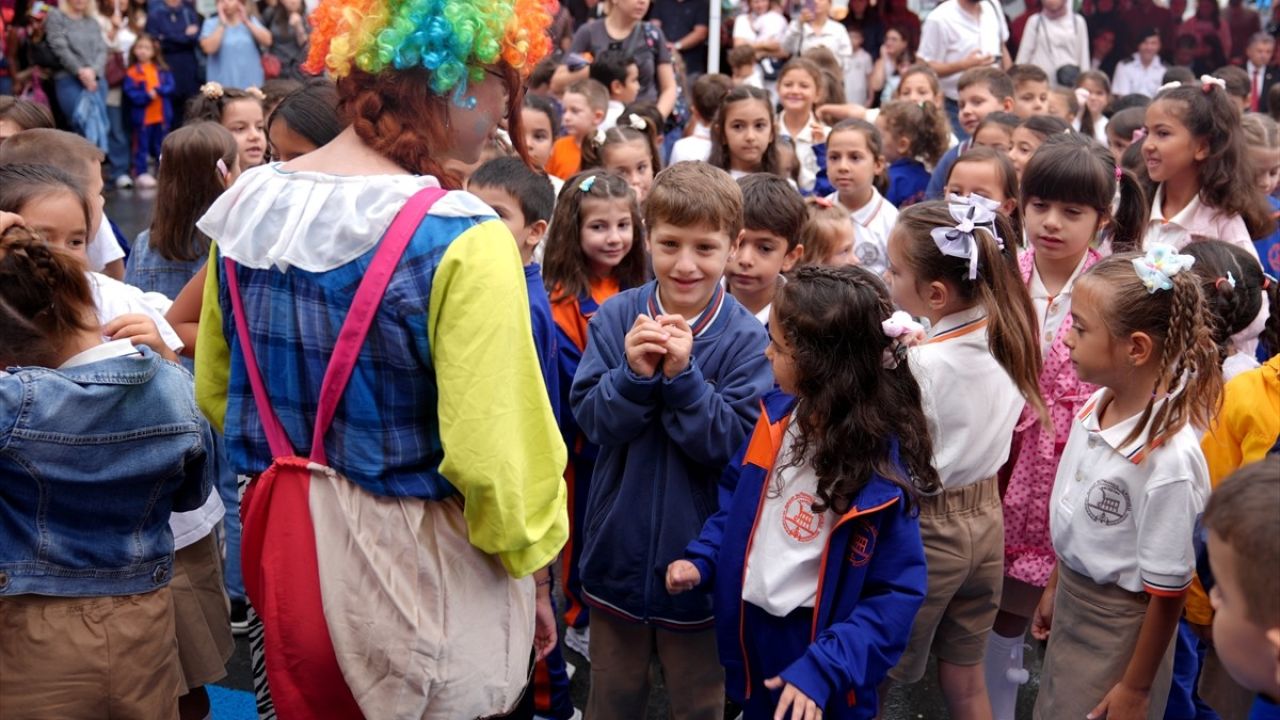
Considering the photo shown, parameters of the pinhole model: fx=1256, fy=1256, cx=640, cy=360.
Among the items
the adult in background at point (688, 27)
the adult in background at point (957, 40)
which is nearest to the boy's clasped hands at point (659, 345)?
the adult in background at point (957, 40)

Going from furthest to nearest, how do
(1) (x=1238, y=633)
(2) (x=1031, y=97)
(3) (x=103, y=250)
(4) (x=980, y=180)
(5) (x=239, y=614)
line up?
(2) (x=1031, y=97) → (4) (x=980, y=180) → (5) (x=239, y=614) → (3) (x=103, y=250) → (1) (x=1238, y=633)

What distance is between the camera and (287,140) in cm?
346

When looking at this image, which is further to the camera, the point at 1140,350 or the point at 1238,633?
the point at 1140,350

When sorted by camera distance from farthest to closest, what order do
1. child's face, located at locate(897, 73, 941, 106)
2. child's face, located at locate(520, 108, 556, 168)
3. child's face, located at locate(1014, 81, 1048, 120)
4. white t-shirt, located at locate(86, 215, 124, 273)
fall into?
child's face, located at locate(897, 73, 941, 106) < child's face, located at locate(1014, 81, 1048, 120) < child's face, located at locate(520, 108, 556, 168) < white t-shirt, located at locate(86, 215, 124, 273)

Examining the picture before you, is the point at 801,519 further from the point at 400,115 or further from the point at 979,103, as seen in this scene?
the point at 979,103

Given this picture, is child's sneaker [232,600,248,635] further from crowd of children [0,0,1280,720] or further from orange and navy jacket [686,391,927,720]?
orange and navy jacket [686,391,927,720]

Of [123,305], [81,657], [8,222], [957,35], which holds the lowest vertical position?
[81,657]

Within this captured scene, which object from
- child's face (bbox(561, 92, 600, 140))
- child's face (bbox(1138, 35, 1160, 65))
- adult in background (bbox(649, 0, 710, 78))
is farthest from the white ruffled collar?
child's face (bbox(1138, 35, 1160, 65))

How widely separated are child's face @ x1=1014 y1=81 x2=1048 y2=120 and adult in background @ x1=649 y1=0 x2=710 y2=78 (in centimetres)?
399

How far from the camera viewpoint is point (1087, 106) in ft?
30.1

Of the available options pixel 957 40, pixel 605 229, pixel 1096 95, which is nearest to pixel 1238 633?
pixel 605 229

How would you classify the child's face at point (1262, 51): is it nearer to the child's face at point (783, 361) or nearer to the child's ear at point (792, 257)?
the child's ear at point (792, 257)

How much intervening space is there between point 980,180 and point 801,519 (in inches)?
97.8

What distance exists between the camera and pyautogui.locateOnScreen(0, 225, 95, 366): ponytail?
2412 mm
